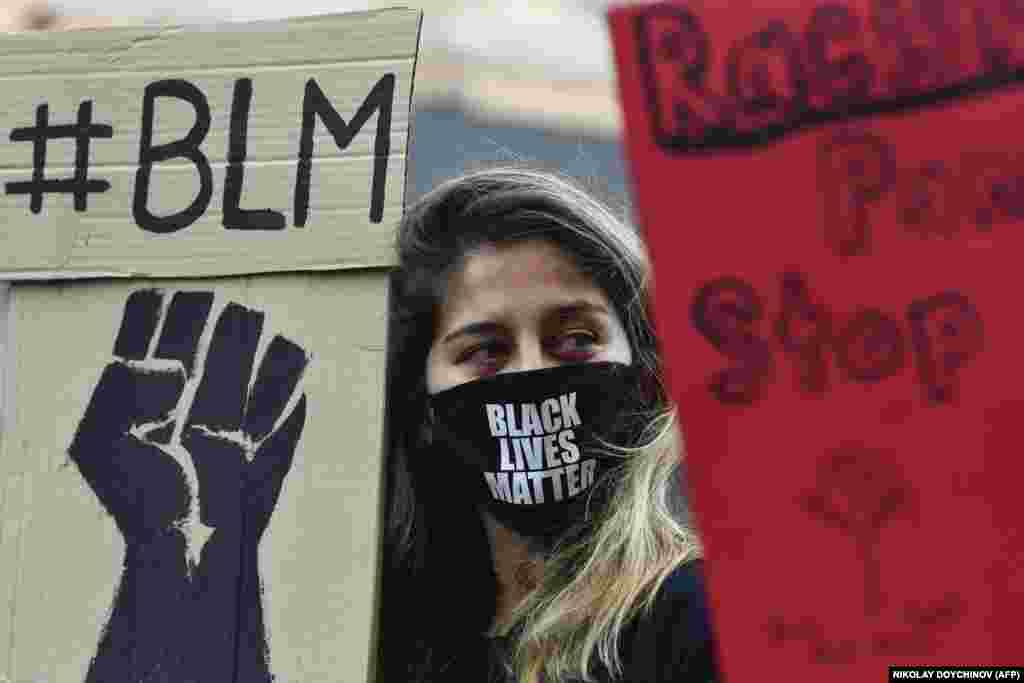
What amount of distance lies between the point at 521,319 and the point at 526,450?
18 centimetres

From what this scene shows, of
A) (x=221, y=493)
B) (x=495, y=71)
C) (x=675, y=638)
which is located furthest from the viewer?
(x=495, y=71)

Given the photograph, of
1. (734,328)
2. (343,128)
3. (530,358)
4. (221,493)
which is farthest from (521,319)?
(734,328)

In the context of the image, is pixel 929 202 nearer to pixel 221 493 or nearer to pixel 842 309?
pixel 842 309

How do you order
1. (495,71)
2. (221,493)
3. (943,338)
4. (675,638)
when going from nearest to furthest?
(943,338) → (675,638) → (221,493) → (495,71)

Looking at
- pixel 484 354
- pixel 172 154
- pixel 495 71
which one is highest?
pixel 495 71

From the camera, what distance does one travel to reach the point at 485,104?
10.0 m

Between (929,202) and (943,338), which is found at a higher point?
(929,202)

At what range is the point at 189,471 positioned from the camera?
2.28 meters

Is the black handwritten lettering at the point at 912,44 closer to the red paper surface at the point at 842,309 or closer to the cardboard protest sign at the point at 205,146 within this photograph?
the red paper surface at the point at 842,309

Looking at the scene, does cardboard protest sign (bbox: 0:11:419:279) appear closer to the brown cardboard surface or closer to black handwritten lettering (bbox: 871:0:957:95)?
the brown cardboard surface

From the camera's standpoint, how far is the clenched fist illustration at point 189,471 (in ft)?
7.34

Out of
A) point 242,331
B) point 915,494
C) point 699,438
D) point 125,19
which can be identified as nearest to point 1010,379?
point 915,494

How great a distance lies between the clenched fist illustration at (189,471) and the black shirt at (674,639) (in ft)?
1.56

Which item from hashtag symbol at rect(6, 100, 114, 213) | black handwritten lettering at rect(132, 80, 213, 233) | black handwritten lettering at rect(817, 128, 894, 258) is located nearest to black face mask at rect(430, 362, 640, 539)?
black handwritten lettering at rect(132, 80, 213, 233)
